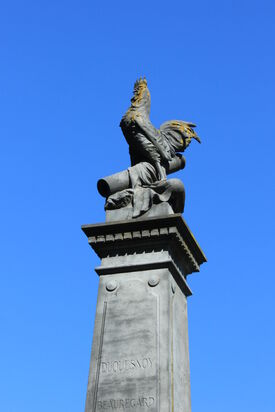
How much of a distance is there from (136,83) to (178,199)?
2686mm

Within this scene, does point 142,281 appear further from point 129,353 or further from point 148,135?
point 148,135

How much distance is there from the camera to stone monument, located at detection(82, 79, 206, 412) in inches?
311

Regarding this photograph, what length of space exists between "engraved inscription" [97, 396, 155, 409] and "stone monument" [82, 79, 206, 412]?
12mm

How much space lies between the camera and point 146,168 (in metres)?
9.95

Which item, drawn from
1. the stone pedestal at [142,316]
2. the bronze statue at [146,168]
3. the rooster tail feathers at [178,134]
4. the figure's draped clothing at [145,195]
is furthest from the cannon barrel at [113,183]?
the rooster tail feathers at [178,134]

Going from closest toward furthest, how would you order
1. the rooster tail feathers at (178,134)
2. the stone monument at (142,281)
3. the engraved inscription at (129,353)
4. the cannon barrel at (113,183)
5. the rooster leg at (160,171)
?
the engraved inscription at (129,353) → the stone monument at (142,281) → the cannon barrel at (113,183) → the rooster leg at (160,171) → the rooster tail feathers at (178,134)

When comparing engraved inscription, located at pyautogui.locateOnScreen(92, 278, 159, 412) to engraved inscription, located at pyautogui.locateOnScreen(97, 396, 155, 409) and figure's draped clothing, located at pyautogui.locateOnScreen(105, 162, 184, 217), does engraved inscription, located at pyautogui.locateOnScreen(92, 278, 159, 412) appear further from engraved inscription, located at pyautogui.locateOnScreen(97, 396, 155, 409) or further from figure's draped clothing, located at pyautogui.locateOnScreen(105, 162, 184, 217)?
figure's draped clothing, located at pyautogui.locateOnScreen(105, 162, 184, 217)

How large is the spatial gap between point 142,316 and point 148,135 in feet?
10.7

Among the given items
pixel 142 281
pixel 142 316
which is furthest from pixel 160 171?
pixel 142 316

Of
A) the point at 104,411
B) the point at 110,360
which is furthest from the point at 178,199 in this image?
the point at 104,411

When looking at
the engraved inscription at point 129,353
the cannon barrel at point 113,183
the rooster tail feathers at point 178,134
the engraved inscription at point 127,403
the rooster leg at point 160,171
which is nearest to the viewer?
the engraved inscription at point 127,403

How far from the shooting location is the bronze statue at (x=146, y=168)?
9.45 meters

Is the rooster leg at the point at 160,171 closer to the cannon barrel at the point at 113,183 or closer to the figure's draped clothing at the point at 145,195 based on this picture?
the figure's draped clothing at the point at 145,195

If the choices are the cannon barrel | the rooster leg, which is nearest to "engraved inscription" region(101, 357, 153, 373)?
the cannon barrel
